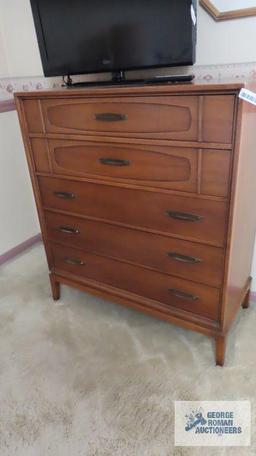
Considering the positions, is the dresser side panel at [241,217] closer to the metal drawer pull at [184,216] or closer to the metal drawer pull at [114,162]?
the metal drawer pull at [184,216]

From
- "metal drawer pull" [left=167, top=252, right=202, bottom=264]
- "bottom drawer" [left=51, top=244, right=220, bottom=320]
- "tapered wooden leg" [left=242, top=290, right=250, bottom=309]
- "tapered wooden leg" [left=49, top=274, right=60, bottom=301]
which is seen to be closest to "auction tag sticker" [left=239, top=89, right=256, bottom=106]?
"metal drawer pull" [left=167, top=252, right=202, bottom=264]

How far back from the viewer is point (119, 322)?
5.52 ft

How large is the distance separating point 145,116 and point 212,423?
111cm

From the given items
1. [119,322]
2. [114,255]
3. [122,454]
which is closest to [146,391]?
[122,454]

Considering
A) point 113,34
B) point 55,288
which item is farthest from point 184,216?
→ point 55,288

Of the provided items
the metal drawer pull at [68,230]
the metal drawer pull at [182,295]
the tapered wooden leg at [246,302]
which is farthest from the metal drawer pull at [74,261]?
the tapered wooden leg at [246,302]

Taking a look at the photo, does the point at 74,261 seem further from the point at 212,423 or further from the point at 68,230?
the point at 212,423

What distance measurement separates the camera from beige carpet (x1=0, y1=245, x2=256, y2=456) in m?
1.17

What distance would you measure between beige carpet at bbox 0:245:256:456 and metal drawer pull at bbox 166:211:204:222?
25.6 inches

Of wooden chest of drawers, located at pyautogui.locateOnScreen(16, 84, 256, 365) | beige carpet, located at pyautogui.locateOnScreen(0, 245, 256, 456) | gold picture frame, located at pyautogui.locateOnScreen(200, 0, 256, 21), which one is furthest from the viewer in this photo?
gold picture frame, located at pyautogui.locateOnScreen(200, 0, 256, 21)

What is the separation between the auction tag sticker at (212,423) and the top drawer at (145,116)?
0.96 m

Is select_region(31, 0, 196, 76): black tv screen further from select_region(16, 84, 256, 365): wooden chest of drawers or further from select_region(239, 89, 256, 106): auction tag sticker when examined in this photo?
select_region(239, 89, 256, 106): auction tag sticker

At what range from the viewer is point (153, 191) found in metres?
1.23

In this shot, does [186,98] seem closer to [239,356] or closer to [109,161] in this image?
[109,161]
